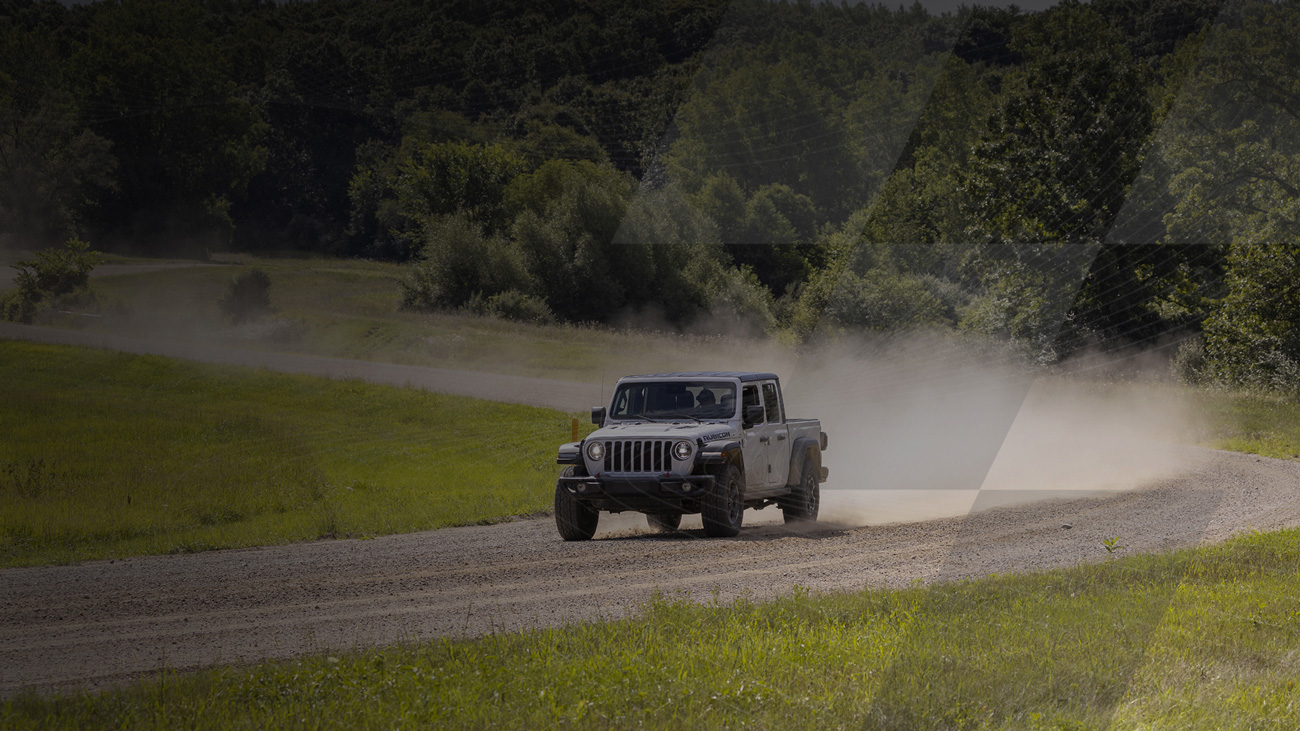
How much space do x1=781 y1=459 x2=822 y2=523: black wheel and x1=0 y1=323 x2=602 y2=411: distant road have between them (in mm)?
21756

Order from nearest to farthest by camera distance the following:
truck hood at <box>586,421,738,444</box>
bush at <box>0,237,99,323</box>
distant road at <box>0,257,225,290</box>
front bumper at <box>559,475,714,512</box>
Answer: front bumper at <box>559,475,714,512</box>, truck hood at <box>586,421,738,444</box>, bush at <box>0,237,99,323</box>, distant road at <box>0,257,225,290</box>

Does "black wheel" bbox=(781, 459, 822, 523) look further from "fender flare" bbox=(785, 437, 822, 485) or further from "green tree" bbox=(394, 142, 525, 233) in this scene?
"green tree" bbox=(394, 142, 525, 233)

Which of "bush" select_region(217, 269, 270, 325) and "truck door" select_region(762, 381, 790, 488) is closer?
"truck door" select_region(762, 381, 790, 488)

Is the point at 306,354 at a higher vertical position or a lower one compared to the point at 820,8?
lower

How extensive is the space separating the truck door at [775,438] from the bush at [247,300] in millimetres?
46418

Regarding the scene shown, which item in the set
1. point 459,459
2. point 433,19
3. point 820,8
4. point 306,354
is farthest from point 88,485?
point 433,19

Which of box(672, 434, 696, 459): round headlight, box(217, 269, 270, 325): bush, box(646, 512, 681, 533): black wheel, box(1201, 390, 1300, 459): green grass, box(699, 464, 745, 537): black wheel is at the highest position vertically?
box(672, 434, 696, 459): round headlight

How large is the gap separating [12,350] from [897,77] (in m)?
99.5

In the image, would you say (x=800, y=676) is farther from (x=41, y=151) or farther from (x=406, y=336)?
(x=41, y=151)

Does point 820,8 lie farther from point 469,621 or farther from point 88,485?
point 469,621

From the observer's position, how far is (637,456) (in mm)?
14406

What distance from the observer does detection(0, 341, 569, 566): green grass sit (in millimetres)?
18344

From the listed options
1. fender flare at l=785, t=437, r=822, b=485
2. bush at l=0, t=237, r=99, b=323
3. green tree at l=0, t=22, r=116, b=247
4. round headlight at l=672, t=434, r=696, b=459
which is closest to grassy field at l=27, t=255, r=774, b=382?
bush at l=0, t=237, r=99, b=323

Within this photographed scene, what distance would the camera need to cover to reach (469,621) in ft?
32.0
